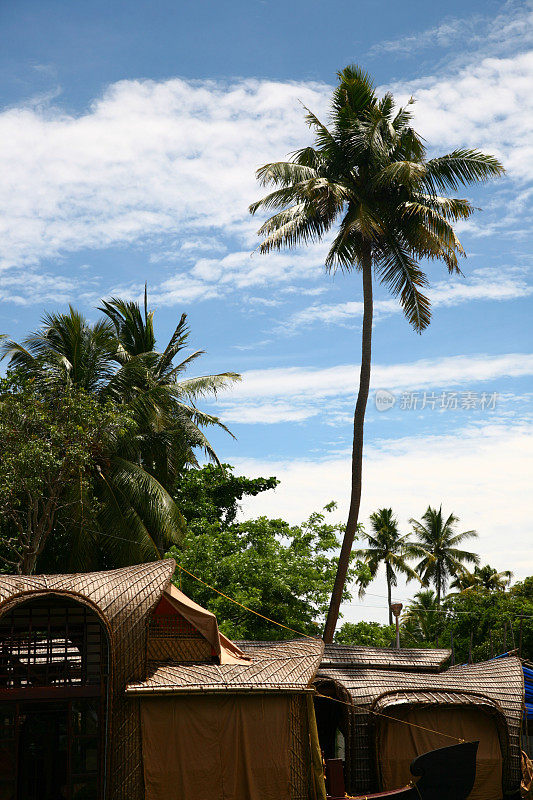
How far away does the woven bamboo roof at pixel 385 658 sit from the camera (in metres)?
15.0

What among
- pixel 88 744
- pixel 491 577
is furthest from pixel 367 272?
pixel 491 577

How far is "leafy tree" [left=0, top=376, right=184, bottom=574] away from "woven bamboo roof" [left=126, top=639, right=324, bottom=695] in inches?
257

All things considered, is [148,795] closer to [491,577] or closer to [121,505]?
[121,505]

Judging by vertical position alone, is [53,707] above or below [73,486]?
below

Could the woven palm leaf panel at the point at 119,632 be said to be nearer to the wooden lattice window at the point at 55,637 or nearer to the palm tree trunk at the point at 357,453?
the wooden lattice window at the point at 55,637

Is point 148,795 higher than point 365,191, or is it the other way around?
point 365,191

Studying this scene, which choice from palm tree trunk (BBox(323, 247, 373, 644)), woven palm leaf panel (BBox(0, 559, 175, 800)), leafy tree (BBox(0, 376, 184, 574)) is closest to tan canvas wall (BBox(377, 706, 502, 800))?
woven palm leaf panel (BBox(0, 559, 175, 800))

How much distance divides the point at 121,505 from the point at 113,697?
33.8ft

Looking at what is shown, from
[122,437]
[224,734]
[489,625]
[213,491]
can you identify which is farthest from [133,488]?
[489,625]

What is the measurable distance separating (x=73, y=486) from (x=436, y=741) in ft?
33.8

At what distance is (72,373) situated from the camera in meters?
21.9

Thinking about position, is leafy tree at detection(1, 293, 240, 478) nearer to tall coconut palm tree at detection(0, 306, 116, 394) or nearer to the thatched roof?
tall coconut palm tree at detection(0, 306, 116, 394)

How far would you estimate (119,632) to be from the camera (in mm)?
11602

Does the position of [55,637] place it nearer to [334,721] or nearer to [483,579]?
[334,721]
